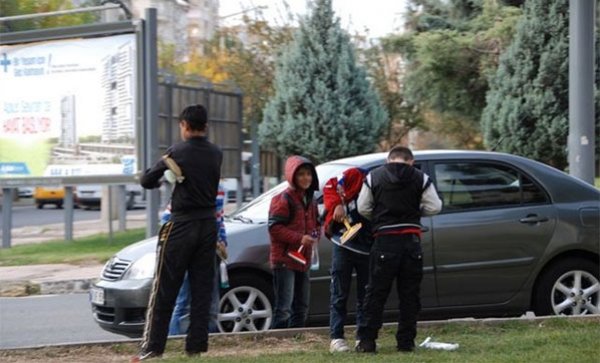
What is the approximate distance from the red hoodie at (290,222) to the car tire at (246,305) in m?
0.44

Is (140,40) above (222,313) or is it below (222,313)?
above

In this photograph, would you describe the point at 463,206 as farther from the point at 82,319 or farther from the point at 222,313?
the point at 82,319

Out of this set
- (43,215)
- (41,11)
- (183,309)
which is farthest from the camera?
(43,215)

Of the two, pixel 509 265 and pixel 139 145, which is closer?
pixel 509 265

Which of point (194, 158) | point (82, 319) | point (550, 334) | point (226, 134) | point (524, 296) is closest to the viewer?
point (194, 158)

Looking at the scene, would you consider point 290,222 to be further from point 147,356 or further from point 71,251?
point 71,251

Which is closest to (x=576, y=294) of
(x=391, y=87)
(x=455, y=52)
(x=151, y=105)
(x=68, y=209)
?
(x=151, y=105)

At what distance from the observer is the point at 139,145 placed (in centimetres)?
1828

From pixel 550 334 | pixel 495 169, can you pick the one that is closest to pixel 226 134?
pixel 495 169

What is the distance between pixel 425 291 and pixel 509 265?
2.64 ft

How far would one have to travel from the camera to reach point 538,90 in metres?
21.1

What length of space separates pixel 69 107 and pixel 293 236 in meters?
12.0

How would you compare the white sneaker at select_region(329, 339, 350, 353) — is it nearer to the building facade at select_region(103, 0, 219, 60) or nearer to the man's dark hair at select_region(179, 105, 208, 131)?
the man's dark hair at select_region(179, 105, 208, 131)

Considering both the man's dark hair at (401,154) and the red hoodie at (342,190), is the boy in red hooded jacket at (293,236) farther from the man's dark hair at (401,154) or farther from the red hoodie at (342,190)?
the man's dark hair at (401,154)
